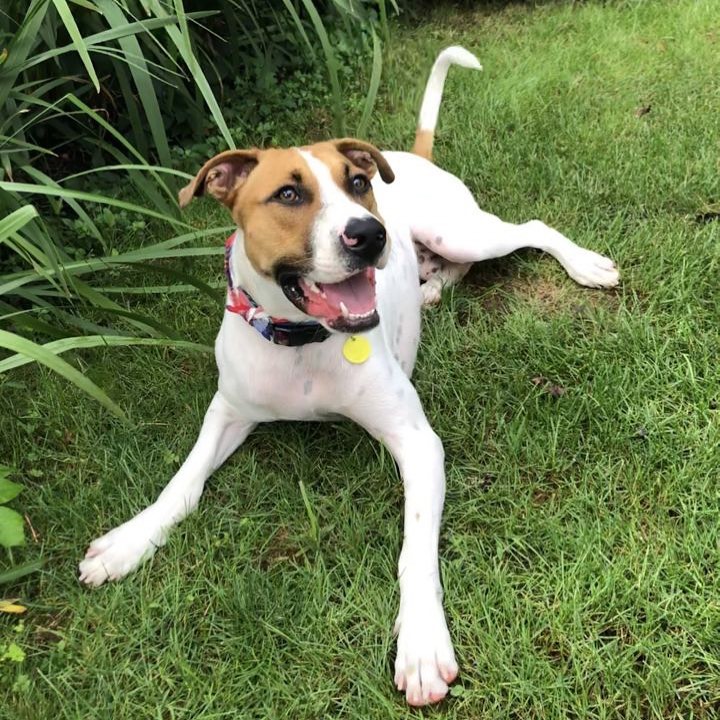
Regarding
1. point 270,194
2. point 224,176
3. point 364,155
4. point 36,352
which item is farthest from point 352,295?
point 36,352

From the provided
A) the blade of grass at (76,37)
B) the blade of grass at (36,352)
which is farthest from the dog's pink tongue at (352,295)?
the blade of grass at (76,37)

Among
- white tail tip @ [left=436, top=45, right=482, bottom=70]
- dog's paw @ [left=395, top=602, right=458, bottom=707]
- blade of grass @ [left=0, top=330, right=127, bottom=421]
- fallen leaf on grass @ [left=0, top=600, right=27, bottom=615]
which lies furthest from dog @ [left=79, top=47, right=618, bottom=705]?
white tail tip @ [left=436, top=45, right=482, bottom=70]

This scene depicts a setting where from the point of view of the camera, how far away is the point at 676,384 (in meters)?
2.72

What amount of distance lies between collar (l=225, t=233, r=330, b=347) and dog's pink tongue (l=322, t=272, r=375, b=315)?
0.58 ft

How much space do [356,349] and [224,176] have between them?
72 cm

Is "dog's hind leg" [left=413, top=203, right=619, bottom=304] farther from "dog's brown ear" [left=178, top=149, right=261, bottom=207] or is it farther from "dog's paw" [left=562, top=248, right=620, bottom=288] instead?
"dog's brown ear" [left=178, top=149, right=261, bottom=207]

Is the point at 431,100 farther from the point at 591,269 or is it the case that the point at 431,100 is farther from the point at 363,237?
the point at 363,237

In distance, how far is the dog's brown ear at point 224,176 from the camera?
239 centimetres

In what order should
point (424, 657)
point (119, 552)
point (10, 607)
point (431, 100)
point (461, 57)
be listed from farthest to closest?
point (431, 100), point (461, 57), point (119, 552), point (10, 607), point (424, 657)

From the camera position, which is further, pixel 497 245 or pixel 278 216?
pixel 497 245

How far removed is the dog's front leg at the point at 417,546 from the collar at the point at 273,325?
13.2 inches

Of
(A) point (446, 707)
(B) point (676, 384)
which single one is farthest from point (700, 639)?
(B) point (676, 384)

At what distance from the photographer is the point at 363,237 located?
2.11 meters

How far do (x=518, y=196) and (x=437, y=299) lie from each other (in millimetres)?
924
